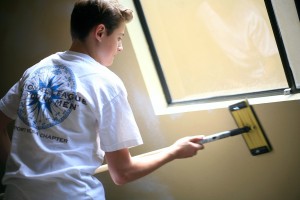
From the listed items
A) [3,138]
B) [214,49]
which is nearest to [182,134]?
[214,49]

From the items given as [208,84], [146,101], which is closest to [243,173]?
[208,84]

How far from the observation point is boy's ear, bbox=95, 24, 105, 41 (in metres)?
1.15

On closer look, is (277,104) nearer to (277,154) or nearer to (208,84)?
(277,154)

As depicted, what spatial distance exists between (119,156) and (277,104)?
0.66 m

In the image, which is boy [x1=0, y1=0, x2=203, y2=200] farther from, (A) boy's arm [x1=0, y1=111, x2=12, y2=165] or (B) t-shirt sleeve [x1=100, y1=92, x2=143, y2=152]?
(A) boy's arm [x1=0, y1=111, x2=12, y2=165]

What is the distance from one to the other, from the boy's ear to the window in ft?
2.12

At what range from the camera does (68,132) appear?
1.07 m

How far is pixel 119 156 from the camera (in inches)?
42.8

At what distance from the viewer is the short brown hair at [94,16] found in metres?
1.15

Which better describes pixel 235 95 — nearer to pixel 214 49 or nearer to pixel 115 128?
pixel 214 49

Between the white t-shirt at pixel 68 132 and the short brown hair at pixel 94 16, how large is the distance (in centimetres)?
12

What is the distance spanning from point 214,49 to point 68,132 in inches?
35.5

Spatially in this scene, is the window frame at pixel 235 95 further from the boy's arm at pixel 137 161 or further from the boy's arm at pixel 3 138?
the boy's arm at pixel 3 138

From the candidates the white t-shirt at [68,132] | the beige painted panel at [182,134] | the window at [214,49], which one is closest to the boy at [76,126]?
the white t-shirt at [68,132]
